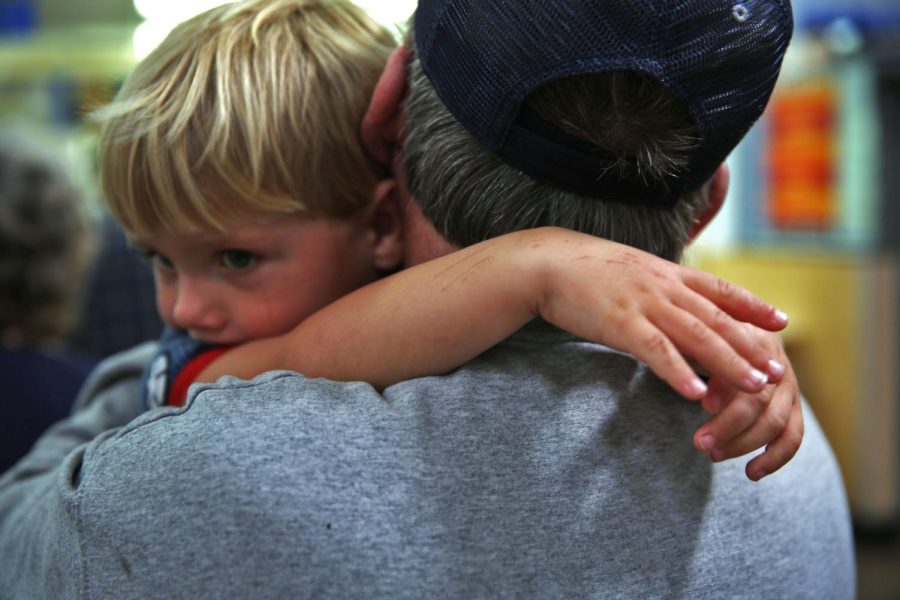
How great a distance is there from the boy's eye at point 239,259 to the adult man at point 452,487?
31 cm

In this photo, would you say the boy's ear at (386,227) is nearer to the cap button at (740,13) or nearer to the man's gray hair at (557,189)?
the man's gray hair at (557,189)

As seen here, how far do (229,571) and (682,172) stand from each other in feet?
1.79

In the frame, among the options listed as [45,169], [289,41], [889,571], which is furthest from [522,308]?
[889,571]

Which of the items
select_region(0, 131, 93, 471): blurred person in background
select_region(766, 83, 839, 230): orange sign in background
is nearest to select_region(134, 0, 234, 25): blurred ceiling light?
select_region(0, 131, 93, 471): blurred person in background

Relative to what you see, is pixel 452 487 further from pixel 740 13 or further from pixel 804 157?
pixel 804 157

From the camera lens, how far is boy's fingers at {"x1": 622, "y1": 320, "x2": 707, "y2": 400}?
0.72m

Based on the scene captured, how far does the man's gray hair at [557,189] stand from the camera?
0.81 meters

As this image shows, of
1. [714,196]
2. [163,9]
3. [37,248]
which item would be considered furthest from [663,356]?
[163,9]

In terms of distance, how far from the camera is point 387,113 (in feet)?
3.32

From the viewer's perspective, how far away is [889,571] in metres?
3.86

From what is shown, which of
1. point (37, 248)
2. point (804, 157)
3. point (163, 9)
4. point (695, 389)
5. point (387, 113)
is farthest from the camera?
point (804, 157)

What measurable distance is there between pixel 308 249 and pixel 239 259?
86 mm

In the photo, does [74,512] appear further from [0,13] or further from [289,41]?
[0,13]

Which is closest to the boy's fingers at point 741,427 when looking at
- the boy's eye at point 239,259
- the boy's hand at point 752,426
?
the boy's hand at point 752,426
